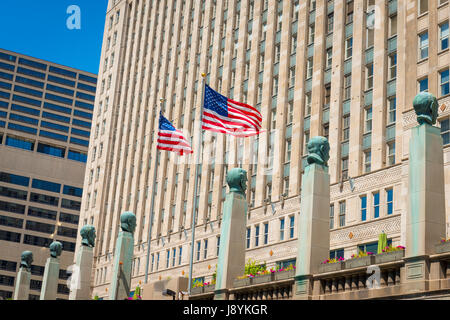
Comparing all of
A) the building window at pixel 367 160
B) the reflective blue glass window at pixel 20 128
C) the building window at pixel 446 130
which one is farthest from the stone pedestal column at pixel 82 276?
the reflective blue glass window at pixel 20 128

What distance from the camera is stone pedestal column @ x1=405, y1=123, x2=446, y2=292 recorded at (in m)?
22.6

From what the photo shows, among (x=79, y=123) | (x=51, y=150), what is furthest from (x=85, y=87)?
(x=51, y=150)

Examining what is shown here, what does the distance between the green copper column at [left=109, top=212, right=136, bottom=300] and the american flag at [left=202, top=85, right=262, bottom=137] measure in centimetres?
828

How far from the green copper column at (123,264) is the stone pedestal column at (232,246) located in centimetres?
823

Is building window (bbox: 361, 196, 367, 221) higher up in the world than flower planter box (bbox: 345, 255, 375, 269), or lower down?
higher up

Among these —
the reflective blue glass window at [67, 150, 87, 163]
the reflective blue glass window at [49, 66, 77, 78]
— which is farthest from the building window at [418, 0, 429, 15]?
the reflective blue glass window at [49, 66, 77, 78]

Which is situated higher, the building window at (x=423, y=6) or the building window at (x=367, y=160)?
the building window at (x=423, y=6)

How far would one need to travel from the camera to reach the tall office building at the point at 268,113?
49344 millimetres

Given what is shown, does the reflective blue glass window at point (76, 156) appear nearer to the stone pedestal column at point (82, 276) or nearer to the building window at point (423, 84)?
the stone pedestal column at point (82, 276)

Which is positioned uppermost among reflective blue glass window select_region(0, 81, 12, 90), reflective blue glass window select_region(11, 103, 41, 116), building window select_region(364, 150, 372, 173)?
reflective blue glass window select_region(0, 81, 12, 90)

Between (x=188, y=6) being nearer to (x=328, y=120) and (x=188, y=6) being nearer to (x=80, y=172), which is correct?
(x=328, y=120)

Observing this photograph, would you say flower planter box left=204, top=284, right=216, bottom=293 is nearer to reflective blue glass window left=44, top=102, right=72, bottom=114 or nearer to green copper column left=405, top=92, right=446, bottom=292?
green copper column left=405, top=92, right=446, bottom=292

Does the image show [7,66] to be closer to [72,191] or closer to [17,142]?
[17,142]

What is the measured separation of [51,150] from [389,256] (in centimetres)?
14946
